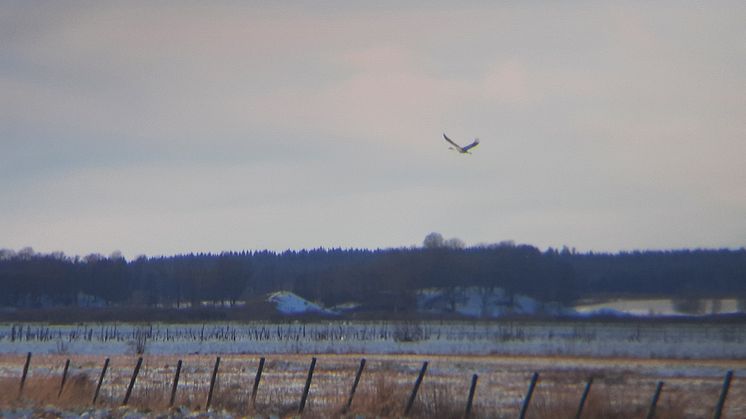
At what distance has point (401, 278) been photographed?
13200 cm

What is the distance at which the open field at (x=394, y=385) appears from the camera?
23984 mm

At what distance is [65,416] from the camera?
2242 cm

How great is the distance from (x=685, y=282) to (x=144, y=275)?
144811 millimetres

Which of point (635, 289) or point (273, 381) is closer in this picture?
point (273, 381)

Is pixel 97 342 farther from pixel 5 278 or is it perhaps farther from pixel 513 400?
pixel 5 278

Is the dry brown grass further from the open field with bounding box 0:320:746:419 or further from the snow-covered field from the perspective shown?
the snow-covered field

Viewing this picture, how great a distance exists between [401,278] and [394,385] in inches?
4192

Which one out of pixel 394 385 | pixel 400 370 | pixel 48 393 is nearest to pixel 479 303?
pixel 400 370

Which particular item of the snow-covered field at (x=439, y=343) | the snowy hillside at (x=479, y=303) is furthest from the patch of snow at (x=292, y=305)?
the snow-covered field at (x=439, y=343)

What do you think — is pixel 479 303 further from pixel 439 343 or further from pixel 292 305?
pixel 439 343

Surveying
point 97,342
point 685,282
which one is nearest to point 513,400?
point 685,282

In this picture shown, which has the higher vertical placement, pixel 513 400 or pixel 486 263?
pixel 486 263

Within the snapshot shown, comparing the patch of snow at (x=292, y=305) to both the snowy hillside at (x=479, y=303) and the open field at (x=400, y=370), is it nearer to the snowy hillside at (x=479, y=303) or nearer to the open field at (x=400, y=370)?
the snowy hillside at (x=479, y=303)

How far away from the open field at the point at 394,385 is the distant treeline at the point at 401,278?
6308 millimetres
